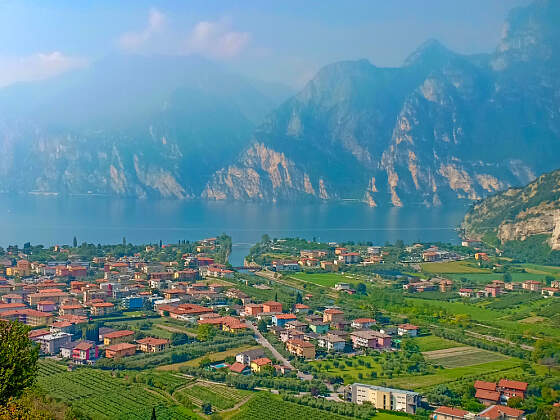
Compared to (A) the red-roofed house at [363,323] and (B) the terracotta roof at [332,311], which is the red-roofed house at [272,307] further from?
(A) the red-roofed house at [363,323]

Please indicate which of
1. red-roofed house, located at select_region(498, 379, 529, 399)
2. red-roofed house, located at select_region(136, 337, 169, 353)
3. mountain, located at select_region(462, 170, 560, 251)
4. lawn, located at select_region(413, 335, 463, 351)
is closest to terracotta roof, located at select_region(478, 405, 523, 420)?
red-roofed house, located at select_region(498, 379, 529, 399)

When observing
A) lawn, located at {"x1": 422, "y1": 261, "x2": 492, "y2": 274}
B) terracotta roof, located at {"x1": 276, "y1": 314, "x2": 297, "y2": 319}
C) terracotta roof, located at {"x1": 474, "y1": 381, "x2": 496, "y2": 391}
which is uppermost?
lawn, located at {"x1": 422, "y1": 261, "x2": 492, "y2": 274}

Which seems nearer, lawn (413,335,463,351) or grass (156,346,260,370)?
grass (156,346,260,370)

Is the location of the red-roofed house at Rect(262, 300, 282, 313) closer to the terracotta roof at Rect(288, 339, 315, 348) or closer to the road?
the road

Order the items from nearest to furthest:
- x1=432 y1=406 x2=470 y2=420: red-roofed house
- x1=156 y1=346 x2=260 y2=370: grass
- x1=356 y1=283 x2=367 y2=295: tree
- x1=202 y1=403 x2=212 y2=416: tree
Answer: x1=432 y1=406 x2=470 y2=420: red-roofed house → x1=202 y1=403 x2=212 y2=416: tree → x1=156 y1=346 x2=260 y2=370: grass → x1=356 y1=283 x2=367 y2=295: tree

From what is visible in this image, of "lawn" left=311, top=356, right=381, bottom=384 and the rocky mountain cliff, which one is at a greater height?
the rocky mountain cliff

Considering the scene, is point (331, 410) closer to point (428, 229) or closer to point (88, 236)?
point (88, 236)

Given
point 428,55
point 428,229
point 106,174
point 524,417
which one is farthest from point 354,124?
point 524,417

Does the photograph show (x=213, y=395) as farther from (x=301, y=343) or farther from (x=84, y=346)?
(x=84, y=346)

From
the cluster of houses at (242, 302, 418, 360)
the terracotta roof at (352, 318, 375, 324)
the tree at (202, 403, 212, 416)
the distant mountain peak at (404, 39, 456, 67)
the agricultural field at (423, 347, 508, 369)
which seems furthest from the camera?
the distant mountain peak at (404, 39, 456, 67)
